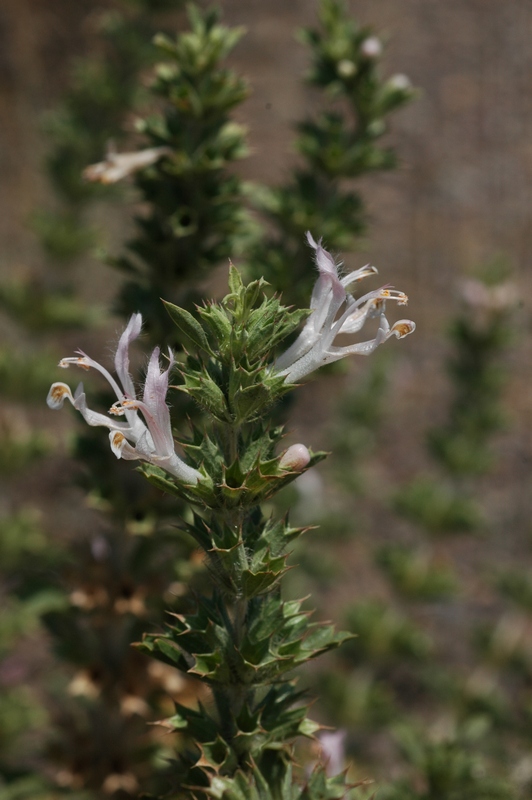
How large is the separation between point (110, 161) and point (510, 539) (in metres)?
5.17

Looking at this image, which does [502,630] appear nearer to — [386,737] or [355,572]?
[386,737]

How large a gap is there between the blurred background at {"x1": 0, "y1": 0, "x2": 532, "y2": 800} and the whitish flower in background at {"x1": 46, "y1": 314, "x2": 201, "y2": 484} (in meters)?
1.31

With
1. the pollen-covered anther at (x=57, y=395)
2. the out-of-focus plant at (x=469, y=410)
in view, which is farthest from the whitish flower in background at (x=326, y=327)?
the out-of-focus plant at (x=469, y=410)

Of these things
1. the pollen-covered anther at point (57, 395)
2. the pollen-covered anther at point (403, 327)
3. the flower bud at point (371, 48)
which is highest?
the flower bud at point (371, 48)

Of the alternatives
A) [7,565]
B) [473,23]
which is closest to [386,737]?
[7,565]

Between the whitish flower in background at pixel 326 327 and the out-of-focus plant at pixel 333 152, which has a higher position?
the out-of-focus plant at pixel 333 152

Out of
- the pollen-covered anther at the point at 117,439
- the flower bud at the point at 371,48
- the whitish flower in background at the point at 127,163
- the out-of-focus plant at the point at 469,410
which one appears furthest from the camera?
the out-of-focus plant at the point at 469,410

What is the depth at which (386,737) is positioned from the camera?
207 inches

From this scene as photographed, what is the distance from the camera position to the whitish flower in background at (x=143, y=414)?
1.47 m

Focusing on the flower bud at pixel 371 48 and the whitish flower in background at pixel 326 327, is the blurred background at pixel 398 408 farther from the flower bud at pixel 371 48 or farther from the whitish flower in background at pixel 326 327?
the whitish flower in background at pixel 326 327

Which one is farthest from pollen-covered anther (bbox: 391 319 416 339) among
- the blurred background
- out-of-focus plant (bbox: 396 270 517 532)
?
out-of-focus plant (bbox: 396 270 517 532)

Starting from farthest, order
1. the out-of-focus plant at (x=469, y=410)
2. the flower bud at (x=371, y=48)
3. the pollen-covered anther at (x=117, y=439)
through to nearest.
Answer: the out-of-focus plant at (x=469, y=410) < the flower bud at (x=371, y=48) < the pollen-covered anther at (x=117, y=439)

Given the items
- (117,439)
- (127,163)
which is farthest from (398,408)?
(117,439)

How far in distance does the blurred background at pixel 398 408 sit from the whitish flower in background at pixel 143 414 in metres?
1.31
